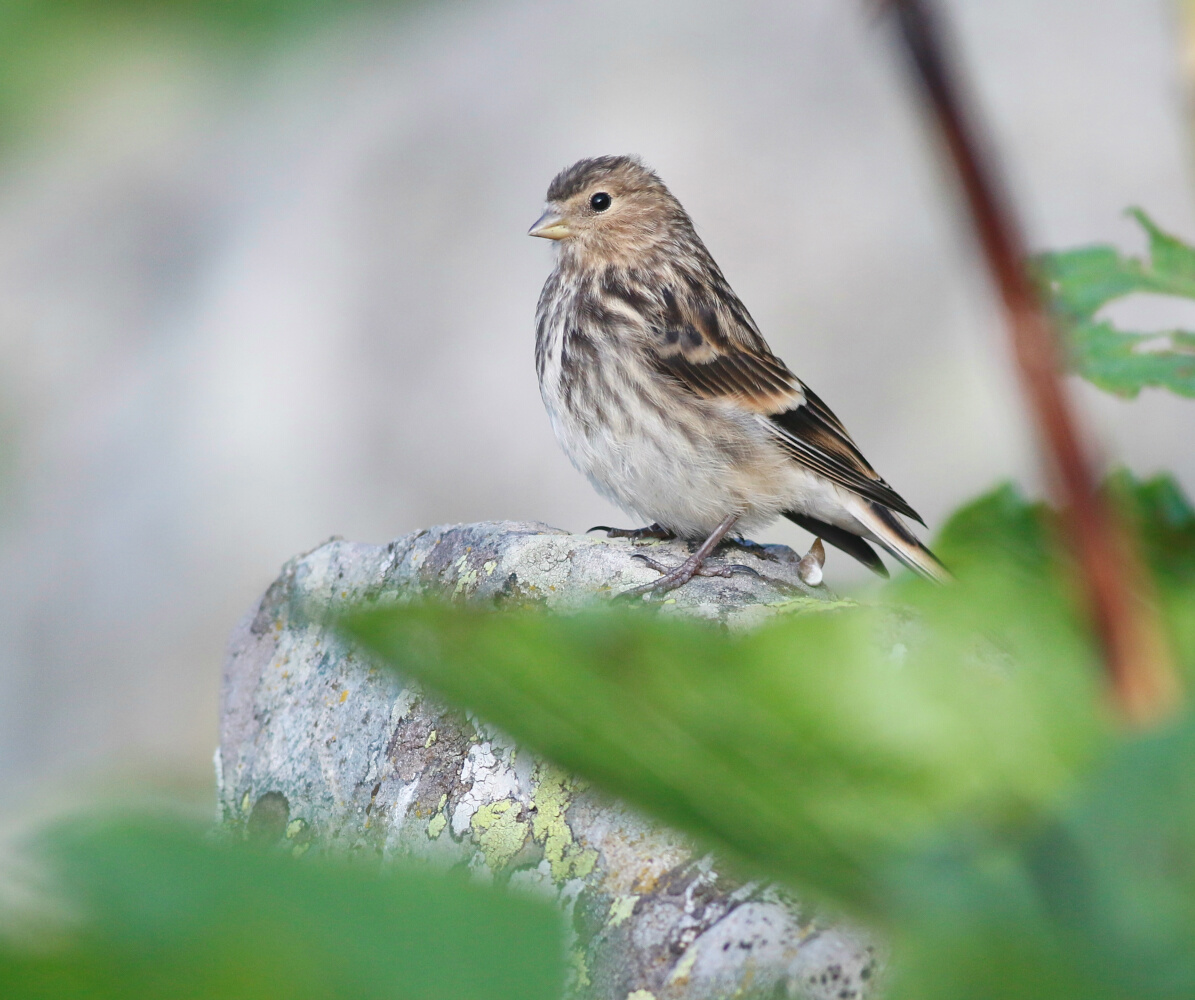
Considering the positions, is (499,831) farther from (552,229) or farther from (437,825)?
(552,229)

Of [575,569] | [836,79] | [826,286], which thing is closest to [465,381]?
[826,286]

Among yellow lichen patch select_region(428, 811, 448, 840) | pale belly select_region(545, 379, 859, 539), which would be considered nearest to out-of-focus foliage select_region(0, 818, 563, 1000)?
yellow lichen patch select_region(428, 811, 448, 840)

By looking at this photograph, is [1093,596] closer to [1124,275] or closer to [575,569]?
[1124,275]

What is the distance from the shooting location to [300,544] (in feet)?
25.7

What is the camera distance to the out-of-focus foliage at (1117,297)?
3.21 ft

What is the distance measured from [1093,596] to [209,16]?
33 cm

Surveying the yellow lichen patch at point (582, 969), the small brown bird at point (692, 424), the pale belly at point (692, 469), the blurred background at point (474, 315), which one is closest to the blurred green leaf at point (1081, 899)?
the yellow lichen patch at point (582, 969)

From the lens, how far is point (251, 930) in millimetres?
322

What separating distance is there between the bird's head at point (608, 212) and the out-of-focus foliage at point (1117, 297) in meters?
3.67

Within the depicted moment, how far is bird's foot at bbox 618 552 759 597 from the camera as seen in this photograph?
2.64m

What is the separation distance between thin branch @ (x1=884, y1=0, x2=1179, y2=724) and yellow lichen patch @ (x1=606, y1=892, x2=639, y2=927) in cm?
150

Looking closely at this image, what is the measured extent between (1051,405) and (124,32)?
30 centimetres

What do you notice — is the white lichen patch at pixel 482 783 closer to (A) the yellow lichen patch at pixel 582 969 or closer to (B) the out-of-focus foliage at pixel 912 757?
(A) the yellow lichen patch at pixel 582 969

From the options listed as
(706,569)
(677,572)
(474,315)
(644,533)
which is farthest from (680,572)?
(474,315)
